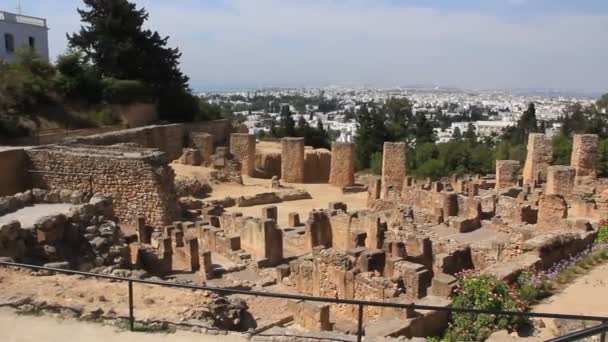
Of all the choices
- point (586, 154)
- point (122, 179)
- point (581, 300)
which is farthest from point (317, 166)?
point (581, 300)

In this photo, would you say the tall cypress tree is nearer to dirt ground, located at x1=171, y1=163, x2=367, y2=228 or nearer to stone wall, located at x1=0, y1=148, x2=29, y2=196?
dirt ground, located at x1=171, y1=163, x2=367, y2=228

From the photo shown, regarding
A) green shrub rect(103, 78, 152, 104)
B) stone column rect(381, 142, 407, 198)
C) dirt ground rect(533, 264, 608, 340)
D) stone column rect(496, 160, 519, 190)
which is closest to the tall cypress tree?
green shrub rect(103, 78, 152, 104)

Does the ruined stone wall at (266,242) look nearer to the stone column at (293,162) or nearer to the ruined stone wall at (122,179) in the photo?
the ruined stone wall at (122,179)

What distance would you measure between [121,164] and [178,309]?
32.1 feet

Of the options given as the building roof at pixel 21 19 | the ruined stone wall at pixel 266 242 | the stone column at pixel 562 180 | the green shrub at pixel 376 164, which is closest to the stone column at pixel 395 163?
the stone column at pixel 562 180

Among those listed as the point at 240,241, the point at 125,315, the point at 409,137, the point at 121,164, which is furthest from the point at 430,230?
the point at 409,137

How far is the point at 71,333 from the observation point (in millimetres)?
7094

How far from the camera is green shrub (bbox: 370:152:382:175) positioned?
39.5 m

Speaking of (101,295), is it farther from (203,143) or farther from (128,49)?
(128,49)

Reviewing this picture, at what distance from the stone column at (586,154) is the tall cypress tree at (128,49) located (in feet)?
78.3

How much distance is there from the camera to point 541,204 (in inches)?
625

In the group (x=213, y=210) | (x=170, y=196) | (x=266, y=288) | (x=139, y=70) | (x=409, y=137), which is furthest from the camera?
(x=409, y=137)

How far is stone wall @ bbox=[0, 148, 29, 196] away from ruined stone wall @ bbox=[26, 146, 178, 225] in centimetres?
39

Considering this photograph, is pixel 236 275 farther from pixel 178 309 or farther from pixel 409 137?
pixel 409 137
